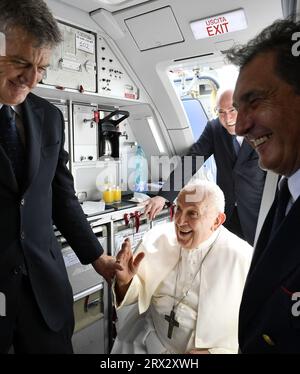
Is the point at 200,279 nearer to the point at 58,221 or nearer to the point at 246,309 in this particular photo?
the point at 246,309

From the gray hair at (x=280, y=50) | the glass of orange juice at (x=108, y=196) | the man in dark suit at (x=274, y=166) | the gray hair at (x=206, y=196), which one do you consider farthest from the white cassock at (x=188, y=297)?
the glass of orange juice at (x=108, y=196)

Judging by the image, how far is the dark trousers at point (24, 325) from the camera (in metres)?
1.08

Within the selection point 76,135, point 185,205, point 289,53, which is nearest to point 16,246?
point 185,205

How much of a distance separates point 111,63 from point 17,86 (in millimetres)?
1590

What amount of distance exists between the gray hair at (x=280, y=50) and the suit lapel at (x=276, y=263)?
0.37m

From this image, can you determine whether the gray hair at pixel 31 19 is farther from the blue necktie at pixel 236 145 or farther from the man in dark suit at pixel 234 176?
the blue necktie at pixel 236 145

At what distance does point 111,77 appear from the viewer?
245cm

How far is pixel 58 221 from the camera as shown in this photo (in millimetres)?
1396

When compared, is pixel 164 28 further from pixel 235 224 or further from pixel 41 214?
pixel 41 214

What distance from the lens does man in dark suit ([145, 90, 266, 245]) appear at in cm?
194

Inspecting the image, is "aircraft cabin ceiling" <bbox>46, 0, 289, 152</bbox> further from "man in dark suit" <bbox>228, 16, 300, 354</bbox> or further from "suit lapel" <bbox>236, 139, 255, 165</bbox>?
"man in dark suit" <bbox>228, 16, 300, 354</bbox>

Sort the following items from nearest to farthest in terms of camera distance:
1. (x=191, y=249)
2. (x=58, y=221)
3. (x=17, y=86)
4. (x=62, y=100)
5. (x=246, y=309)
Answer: (x=246, y=309), (x=17, y=86), (x=58, y=221), (x=191, y=249), (x=62, y=100)

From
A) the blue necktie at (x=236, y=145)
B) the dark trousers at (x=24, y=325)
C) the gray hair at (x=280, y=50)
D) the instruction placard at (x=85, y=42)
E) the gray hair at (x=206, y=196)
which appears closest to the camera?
the gray hair at (x=280, y=50)

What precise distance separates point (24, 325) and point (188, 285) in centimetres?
73
